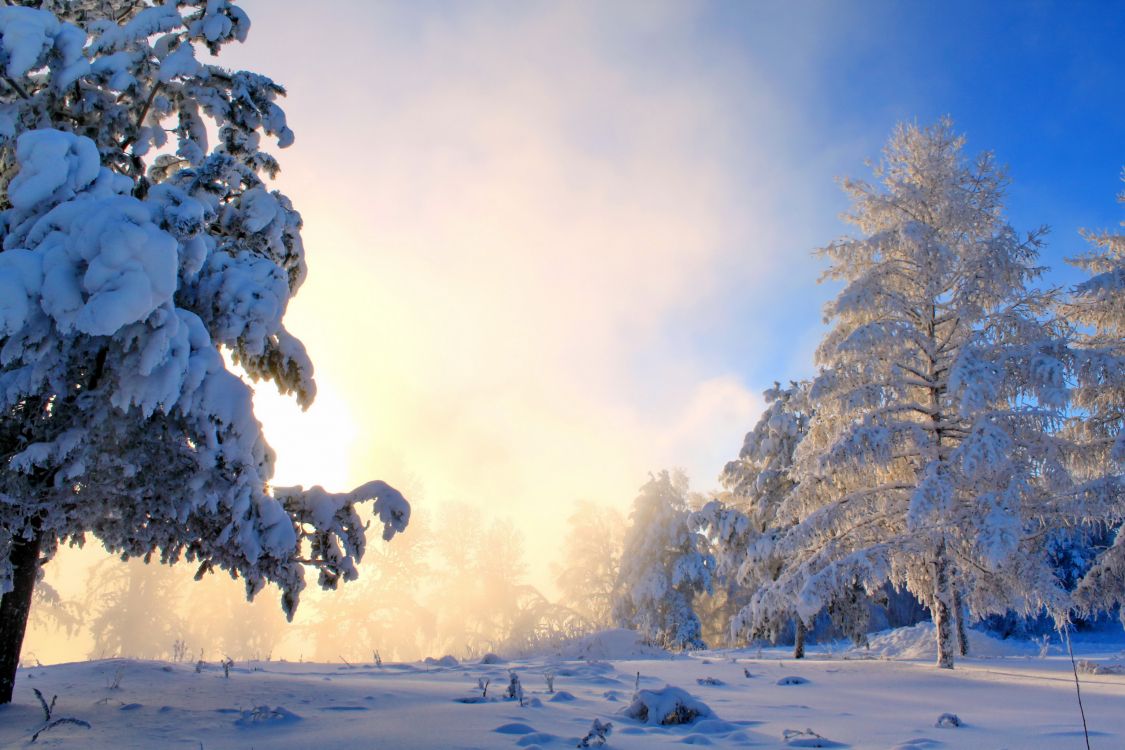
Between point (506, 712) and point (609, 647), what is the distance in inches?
514

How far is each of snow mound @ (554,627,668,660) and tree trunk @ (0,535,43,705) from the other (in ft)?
40.3

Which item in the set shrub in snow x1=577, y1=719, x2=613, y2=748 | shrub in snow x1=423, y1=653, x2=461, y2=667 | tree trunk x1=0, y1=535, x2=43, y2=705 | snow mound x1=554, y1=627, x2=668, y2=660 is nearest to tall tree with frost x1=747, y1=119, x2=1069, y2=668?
snow mound x1=554, y1=627, x2=668, y2=660

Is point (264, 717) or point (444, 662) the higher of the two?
point (264, 717)

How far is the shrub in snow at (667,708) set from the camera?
425cm

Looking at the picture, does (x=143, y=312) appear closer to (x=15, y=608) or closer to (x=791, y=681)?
(x=15, y=608)

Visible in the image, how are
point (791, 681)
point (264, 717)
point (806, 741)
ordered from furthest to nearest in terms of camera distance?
point (791, 681) → point (264, 717) → point (806, 741)

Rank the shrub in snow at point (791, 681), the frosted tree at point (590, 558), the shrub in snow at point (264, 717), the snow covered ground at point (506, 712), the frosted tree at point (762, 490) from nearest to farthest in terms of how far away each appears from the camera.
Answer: the snow covered ground at point (506, 712)
the shrub in snow at point (264, 717)
the shrub in snow at point (791, 681)
the frosted tree at point (762, 490)
the frosted tree at point (590, 558)

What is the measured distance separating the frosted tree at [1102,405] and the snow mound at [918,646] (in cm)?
568

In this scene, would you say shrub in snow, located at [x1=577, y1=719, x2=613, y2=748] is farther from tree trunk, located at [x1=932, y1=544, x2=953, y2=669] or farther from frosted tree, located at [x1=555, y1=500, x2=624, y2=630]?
frosted tree, located at [x1=555, y1=500, x2=624, y2=630]

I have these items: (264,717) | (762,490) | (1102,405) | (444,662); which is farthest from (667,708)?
(762,490)

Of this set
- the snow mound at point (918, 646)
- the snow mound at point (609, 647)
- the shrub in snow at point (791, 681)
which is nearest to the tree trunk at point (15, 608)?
the shrub in snow at point (791, 681)

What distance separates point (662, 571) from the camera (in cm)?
2469

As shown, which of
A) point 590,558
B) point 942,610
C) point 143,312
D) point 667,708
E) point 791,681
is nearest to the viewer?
point 143,312

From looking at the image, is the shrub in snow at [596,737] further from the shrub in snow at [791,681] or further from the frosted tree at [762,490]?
the frosted tree at [762,490]
